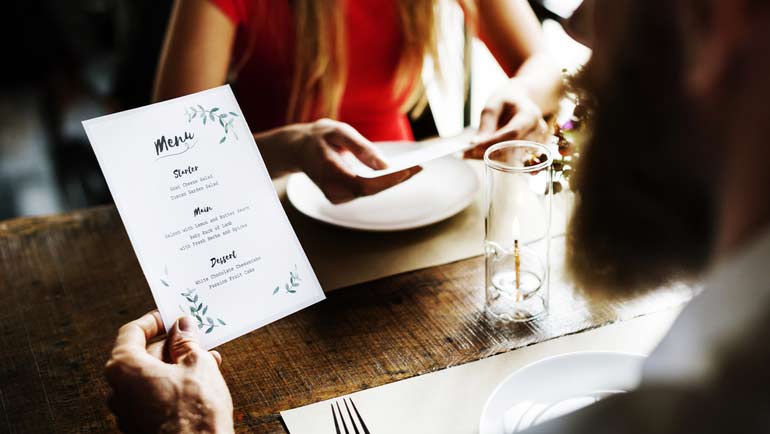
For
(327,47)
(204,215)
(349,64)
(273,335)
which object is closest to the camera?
(204,215)

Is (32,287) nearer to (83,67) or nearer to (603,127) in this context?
(603,127)

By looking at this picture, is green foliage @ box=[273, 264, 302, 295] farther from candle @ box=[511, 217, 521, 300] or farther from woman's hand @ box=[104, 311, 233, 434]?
candle @ box=[511, 217, 521, 300]

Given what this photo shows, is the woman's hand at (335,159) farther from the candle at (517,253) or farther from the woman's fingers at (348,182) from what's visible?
the candle at (517,253)

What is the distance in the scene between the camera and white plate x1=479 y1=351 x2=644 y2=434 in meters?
0.85

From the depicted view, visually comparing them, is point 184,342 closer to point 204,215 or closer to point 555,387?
point 204,215

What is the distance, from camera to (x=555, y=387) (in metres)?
0.88

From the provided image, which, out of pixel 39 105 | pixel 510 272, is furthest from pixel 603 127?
pixel 39 105

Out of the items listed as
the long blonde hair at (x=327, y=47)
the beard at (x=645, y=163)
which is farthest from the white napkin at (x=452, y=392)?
the long blonde hair at (x=327, y=47)

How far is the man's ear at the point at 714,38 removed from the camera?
0.46m

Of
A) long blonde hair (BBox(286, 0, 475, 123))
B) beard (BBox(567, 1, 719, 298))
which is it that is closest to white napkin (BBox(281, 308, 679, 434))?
beard (BBox(567, 1, 719, 298))

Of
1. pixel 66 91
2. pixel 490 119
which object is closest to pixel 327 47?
pixel 490 119

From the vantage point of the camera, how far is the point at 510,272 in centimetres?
109

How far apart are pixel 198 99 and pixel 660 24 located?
584 millimetres

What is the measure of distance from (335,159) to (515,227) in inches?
13.6
